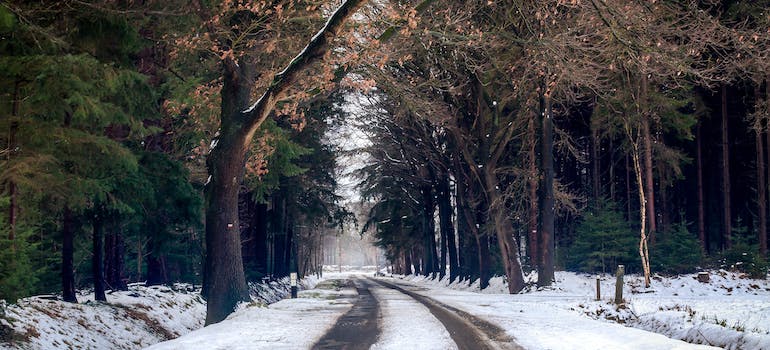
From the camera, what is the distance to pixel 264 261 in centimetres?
3266

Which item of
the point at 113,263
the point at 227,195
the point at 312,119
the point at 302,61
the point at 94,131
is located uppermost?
the point at 312,119

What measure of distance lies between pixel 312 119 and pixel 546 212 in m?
9.84

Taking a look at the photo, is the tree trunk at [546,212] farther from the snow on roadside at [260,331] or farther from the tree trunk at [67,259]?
the tree trunk at [67,259]

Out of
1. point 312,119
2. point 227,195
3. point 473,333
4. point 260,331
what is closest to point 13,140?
point 227,195

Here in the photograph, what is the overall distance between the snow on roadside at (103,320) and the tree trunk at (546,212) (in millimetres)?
12971

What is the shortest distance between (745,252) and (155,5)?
22760mm

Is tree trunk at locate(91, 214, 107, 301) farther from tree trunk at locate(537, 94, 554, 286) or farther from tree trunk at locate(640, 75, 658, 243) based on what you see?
tree trunk at locate(640, 75, 658, 243)

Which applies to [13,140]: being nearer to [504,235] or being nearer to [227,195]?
[227,195]

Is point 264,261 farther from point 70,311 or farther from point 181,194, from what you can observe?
point 70,311

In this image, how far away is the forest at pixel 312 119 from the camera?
11.5 m

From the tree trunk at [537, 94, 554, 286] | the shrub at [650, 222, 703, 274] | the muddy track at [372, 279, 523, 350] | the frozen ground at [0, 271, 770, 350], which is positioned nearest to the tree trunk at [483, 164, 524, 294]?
the tree trunk at [537, 94, 554, 286]

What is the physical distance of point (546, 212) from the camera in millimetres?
24141

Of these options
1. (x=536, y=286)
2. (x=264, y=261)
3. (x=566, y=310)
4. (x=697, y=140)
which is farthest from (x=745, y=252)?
(x=264, y=261)

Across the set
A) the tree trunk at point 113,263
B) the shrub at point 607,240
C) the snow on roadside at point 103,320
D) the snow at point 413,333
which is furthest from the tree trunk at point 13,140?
the shrub at point 607,240
